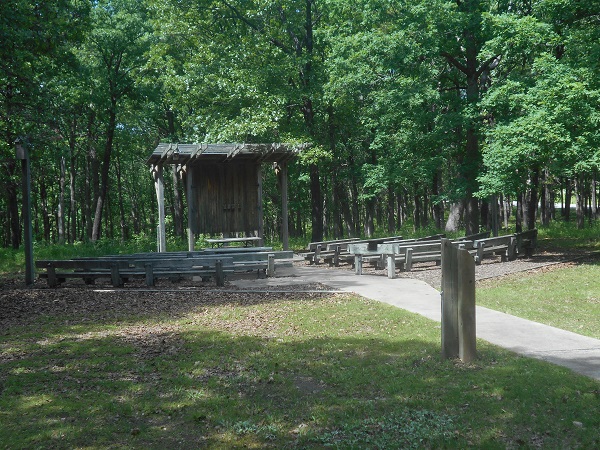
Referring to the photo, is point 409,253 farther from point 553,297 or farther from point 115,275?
point 115,275

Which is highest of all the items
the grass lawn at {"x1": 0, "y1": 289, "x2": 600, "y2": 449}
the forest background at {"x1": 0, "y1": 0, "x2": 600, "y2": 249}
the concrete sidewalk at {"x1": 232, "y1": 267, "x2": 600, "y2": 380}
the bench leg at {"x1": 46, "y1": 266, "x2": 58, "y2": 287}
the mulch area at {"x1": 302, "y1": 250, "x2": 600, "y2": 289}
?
the forest background at {"x1": 0, "y1": 0, "x2": 600, "y2": 249}

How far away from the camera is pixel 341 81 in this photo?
894 inches

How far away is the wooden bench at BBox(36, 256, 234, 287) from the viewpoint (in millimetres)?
14555

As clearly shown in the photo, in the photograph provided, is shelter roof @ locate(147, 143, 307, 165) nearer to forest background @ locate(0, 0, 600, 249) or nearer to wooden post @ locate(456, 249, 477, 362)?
forest background @ locate(0, 0, 600, 249)

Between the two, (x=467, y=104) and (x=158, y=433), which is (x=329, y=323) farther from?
(x=467, y=104)

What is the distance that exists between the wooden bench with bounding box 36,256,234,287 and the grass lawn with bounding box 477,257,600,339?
20.3 ft

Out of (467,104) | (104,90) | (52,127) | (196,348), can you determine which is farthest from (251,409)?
(104,90)

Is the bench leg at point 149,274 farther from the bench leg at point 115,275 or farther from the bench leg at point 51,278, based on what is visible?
the bench leg at point 51,278

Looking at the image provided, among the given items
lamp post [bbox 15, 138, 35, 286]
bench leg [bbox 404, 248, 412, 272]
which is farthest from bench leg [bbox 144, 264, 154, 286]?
bench leg [bbox 404, 248, 412, 272]

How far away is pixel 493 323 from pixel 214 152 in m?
11.6

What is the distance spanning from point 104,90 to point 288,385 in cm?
2611

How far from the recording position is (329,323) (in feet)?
32.0

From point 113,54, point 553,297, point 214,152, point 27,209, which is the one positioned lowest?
point 553,297

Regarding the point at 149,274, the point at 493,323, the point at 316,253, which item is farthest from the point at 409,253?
the point at 493,323
